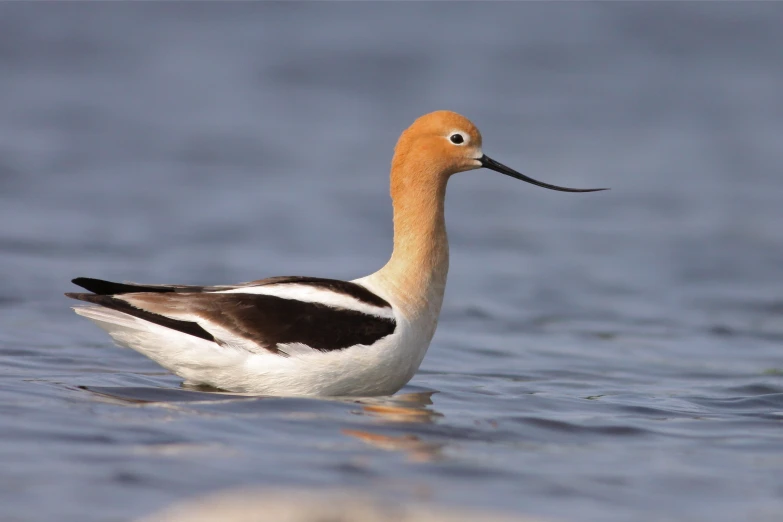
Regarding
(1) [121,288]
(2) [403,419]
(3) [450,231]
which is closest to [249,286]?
(1) [121,288]

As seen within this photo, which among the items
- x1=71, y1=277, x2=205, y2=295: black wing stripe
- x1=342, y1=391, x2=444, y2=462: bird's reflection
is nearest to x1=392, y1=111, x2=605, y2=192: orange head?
x1=342, y1=391, x2=444, y2=462: bird's reflection

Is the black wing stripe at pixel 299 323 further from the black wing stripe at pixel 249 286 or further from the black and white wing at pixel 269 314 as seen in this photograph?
the black wing stripe at pixel 249 286

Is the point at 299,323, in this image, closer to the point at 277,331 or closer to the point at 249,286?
the point at 277,331

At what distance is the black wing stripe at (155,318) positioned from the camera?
7461mm

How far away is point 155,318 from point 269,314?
694 mm

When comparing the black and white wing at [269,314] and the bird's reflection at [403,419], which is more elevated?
the black and white wing at [269,314]

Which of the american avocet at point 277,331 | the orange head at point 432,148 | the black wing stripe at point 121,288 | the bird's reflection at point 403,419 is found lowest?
the bird's reflection at point 403,419

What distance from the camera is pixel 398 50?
24.5 m

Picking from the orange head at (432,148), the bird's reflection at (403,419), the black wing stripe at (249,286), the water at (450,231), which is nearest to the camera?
the water at (450,231)

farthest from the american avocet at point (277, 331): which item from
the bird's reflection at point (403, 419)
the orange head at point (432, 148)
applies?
the orange head at point (432, 148)

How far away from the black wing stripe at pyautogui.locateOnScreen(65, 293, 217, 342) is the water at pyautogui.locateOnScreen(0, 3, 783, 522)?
0.40m

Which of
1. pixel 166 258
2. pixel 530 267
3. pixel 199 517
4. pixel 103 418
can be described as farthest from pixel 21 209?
pixel 199 517

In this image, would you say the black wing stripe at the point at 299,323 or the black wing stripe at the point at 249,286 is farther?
the black wing stripe at the point at 249,286

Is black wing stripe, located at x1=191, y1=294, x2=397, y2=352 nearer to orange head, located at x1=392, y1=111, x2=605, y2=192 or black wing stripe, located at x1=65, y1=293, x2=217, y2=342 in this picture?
black wing stripe, located at x1=65, y1=293, x2=217, y2=342
